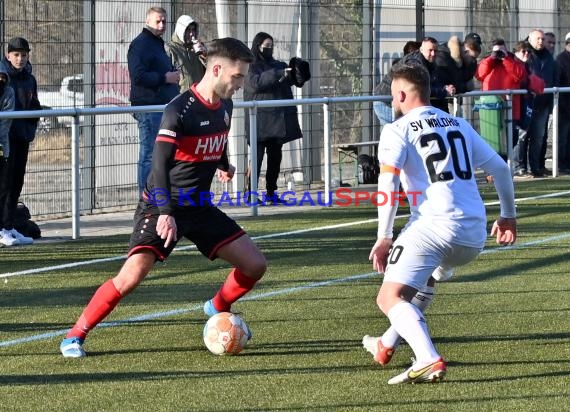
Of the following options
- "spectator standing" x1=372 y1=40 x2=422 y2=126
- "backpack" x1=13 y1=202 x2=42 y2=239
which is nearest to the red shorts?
"backpack" x1=13 y1=202 x2=42 y2=239

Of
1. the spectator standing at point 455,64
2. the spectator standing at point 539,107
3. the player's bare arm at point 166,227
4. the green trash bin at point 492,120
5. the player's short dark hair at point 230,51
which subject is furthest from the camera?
the spectator standing at point 539,107

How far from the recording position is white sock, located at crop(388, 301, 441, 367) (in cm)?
654

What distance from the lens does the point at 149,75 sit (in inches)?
537

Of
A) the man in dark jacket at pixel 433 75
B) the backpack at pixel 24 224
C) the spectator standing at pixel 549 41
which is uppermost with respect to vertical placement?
the spectator standing at pixel 549 41

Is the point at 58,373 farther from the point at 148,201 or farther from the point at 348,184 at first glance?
the point at 348,184

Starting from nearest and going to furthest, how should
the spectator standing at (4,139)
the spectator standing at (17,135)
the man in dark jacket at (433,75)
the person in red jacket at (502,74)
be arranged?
the spectator standing at (4,139)
the spectator standing at (17,135)
the man in dark jacket at (433,75)
the person in red jacket at (502,74)

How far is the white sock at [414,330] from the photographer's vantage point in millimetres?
6543

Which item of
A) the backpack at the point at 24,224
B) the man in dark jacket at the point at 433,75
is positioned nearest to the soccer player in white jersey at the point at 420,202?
the backpack at the point at 24,224

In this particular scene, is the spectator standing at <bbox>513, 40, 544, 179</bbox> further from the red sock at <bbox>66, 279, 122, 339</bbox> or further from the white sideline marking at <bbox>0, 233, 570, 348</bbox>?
the red sock at <bbox>66, 279, 122, 339</bbox>

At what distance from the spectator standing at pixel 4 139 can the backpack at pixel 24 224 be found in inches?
11.7

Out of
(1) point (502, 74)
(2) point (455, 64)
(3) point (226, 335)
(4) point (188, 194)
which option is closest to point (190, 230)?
(4) point (188, 194)

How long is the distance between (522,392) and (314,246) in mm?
5796

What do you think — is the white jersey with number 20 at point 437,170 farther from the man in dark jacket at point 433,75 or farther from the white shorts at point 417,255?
the man in dark jacket at point 433,75

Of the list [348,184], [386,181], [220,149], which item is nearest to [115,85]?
[348,184]
